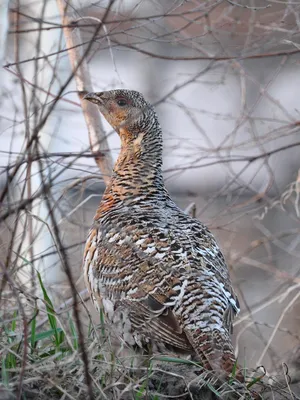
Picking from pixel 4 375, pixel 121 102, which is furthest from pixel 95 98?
pixel 4 375

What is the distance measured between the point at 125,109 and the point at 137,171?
1.79 feet

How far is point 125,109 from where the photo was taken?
6465 millimetres

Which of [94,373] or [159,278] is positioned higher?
[159,278]

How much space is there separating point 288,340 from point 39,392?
1051 centimetres

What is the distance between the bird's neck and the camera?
6.09 m

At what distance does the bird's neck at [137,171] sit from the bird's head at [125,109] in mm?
34

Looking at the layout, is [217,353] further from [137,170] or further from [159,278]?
[137,170]

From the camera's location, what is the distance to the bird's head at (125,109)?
21.1 feet

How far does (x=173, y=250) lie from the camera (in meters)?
5.18

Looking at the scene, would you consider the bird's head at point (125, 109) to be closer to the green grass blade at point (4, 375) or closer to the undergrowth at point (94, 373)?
the undergrowth at point (94, 373)

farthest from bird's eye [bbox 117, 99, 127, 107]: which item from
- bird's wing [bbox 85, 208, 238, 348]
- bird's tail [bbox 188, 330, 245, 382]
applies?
bird's tail [bbox 188, 330, 245, 382]

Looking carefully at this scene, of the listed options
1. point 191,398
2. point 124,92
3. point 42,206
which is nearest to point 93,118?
point 124,92

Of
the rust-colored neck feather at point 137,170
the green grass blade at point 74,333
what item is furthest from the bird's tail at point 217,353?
the rust-colored neck feather at point 137,170

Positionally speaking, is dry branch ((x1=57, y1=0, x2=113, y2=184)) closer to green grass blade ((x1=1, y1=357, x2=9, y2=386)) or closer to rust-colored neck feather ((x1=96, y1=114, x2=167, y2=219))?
rust-colored neck feather ((x1=96, y1=114, x2=167, y2=219))
